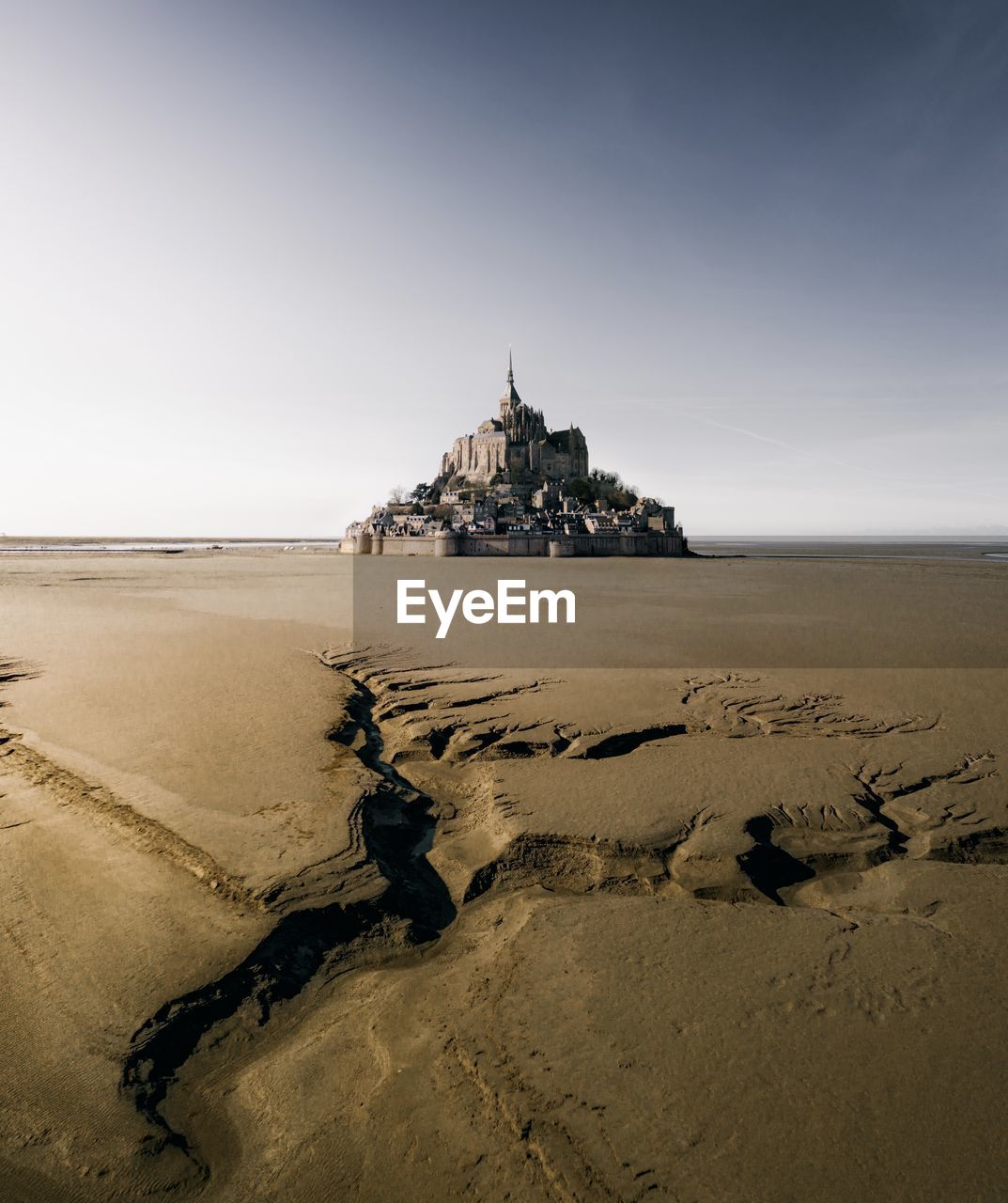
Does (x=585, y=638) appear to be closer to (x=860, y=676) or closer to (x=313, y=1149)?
(x=860, y=676)

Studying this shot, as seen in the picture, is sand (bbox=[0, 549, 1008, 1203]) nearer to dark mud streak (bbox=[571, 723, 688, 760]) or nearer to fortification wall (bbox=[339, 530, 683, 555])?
dark mud streak (bbox=[571, 723, 688, 760])

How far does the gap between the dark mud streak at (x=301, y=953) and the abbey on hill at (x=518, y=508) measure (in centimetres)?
6987

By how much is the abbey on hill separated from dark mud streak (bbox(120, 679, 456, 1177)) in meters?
69.9

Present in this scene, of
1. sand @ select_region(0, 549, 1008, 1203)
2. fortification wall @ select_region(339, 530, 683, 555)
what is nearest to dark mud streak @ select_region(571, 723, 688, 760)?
sand @ select_region(0, 549, 1008, 1203)

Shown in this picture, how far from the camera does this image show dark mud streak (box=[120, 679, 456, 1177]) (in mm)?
2438

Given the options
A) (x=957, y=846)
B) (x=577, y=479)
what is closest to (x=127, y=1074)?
(x=957, y=846)

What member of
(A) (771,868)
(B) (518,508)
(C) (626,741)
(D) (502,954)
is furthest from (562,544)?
(D) (502,954)

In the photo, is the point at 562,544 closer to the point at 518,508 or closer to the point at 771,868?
the point at 518,508

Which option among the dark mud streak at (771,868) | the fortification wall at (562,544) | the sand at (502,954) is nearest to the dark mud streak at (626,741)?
the sand at (502,954)

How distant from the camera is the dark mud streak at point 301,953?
2438mm

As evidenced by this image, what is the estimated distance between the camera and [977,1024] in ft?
8.53

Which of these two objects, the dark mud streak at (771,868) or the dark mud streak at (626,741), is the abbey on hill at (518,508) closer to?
the dark mud streak at (626,741)

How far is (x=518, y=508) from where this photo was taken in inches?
3465

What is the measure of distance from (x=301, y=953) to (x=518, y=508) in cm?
8638
